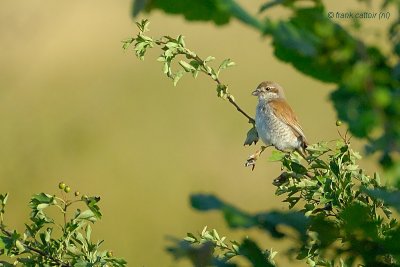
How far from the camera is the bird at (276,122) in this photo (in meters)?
6.88

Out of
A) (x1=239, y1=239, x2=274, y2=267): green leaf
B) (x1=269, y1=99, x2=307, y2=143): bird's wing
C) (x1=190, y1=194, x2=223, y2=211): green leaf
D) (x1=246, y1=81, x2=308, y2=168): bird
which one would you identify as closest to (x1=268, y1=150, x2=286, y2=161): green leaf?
(x1=239, y1=239, x2=274, y2=267): green leaf

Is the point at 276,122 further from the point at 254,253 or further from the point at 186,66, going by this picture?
the point at 254,253

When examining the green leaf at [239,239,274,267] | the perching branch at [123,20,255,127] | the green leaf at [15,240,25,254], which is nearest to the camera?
the green leaf at [239,239,274,267]

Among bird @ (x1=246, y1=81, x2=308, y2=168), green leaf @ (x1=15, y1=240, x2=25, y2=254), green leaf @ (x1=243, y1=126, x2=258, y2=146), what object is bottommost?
green leaf @ (x1=15, y1=240, x2=25, y2=254)

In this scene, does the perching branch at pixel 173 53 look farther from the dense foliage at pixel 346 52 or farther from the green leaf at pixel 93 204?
the dense foliage at pixel 346 52

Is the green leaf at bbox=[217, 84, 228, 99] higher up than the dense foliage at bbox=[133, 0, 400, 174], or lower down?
higher up

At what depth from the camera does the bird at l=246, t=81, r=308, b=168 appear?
688 cm

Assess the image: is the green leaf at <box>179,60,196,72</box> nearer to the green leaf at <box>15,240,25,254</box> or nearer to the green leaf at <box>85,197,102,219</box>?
the green leaf at <box>85,197,102,219</box>

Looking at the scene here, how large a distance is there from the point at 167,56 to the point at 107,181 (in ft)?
24.6

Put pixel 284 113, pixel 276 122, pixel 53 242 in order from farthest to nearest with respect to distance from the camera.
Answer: pixel 284 113 < pixel 276 122 < pixel 53 242

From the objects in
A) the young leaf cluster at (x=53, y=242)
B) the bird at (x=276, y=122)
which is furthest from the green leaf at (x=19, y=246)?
the bird at (x=276, y=122)

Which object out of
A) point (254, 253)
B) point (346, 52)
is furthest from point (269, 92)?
point (346, 52)

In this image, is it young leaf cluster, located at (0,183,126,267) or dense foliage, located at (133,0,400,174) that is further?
young leaf cluster, located at (0,183,126,267)

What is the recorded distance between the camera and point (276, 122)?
23.7 feet
